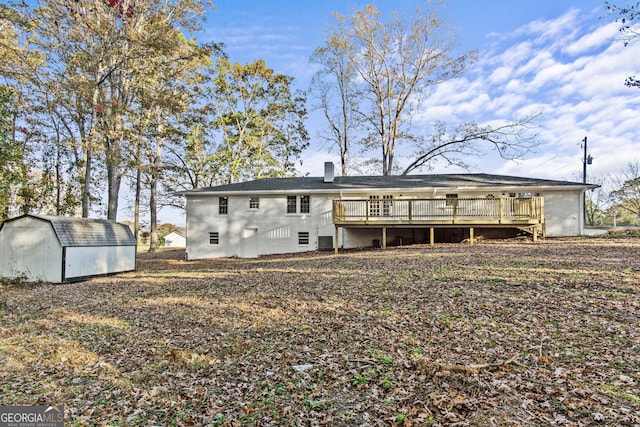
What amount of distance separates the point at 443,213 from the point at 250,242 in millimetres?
10768

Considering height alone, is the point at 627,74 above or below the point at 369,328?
above

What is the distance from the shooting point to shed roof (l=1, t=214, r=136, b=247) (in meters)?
12.4

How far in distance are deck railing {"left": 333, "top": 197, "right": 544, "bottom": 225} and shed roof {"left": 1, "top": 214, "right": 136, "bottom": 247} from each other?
392 inches

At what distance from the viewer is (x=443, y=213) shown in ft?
55.3

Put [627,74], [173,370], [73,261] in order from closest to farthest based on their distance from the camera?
[173,370] → [627,74] → [73,261]

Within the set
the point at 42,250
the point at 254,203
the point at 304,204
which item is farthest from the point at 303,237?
the point at 42,250

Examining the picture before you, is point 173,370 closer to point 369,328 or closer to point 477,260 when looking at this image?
point 369,328

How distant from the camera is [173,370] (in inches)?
187

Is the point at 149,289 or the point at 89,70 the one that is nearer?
the point at 149,289

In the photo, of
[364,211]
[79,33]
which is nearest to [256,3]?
[79,33]

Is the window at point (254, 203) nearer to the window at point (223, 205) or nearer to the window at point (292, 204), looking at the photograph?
the window at point (223, 205)

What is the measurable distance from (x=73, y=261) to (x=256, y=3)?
13.8 meters

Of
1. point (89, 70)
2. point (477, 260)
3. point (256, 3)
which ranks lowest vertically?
point (477, 260)

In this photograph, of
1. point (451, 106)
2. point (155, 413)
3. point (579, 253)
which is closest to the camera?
point (155, 413)
